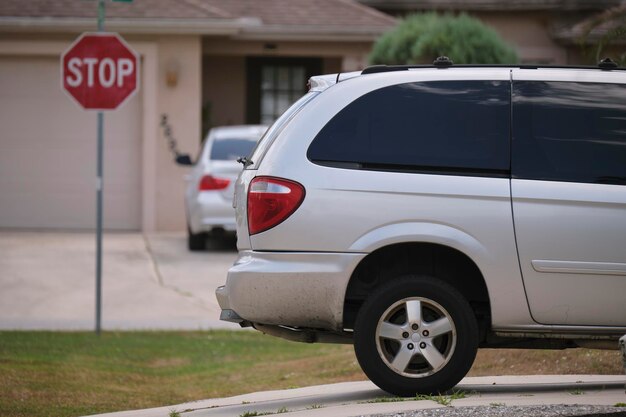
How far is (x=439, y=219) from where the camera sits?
689cm

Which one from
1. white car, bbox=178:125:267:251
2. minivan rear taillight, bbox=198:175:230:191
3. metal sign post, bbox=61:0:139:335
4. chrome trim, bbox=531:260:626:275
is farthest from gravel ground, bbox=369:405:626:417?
minivan rear taillight, bbox=198:175:230:191

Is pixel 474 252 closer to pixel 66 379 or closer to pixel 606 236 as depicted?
pixel 606 236

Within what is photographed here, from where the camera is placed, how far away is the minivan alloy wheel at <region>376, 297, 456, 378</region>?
693 centimetres

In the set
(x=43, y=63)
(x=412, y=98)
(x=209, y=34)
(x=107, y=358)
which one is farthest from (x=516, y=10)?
(x=412, y=98)

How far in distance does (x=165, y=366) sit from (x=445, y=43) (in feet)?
26.9

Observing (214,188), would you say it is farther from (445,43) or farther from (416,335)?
(416,335)

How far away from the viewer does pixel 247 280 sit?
703cm

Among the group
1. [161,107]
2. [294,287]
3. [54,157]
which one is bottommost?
[54,157]

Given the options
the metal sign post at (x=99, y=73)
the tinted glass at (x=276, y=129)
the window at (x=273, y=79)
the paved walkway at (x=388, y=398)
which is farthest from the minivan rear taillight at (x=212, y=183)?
the tinted glass at (x=276, y=129)

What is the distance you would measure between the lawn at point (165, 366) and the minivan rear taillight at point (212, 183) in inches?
191

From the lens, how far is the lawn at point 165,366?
8.89 m

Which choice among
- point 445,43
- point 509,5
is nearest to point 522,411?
point 445,43

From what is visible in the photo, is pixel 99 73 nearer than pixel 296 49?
Yes

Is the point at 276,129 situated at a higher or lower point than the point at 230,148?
higher
